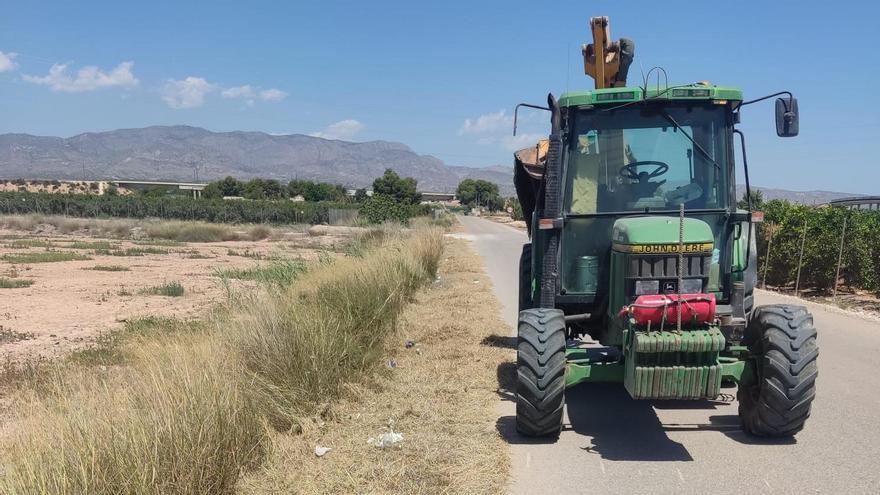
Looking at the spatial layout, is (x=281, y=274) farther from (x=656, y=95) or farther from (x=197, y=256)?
(x=197, y=256)

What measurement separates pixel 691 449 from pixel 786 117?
9.37 ft

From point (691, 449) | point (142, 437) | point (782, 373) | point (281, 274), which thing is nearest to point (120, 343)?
point (281, 274)

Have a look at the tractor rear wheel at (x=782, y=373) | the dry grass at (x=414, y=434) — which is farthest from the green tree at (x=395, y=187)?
the tractor rear wheel at (x=782, y=373)

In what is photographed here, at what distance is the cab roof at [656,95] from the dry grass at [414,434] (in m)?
2.91

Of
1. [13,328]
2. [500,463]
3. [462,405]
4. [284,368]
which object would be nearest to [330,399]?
[284,368]

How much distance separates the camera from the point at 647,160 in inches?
237

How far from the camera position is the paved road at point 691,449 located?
449cm

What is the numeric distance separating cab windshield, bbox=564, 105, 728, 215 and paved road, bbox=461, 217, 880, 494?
1.87m

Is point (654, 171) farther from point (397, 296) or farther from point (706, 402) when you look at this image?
point (397, 296)

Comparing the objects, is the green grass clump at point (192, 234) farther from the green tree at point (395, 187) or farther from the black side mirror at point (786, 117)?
the black side mirror at point (786, 117)

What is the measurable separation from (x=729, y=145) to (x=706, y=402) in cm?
244

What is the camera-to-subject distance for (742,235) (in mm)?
6059

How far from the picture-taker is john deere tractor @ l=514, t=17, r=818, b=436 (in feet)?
16.1

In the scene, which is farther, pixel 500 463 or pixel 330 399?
pixel 330 399
